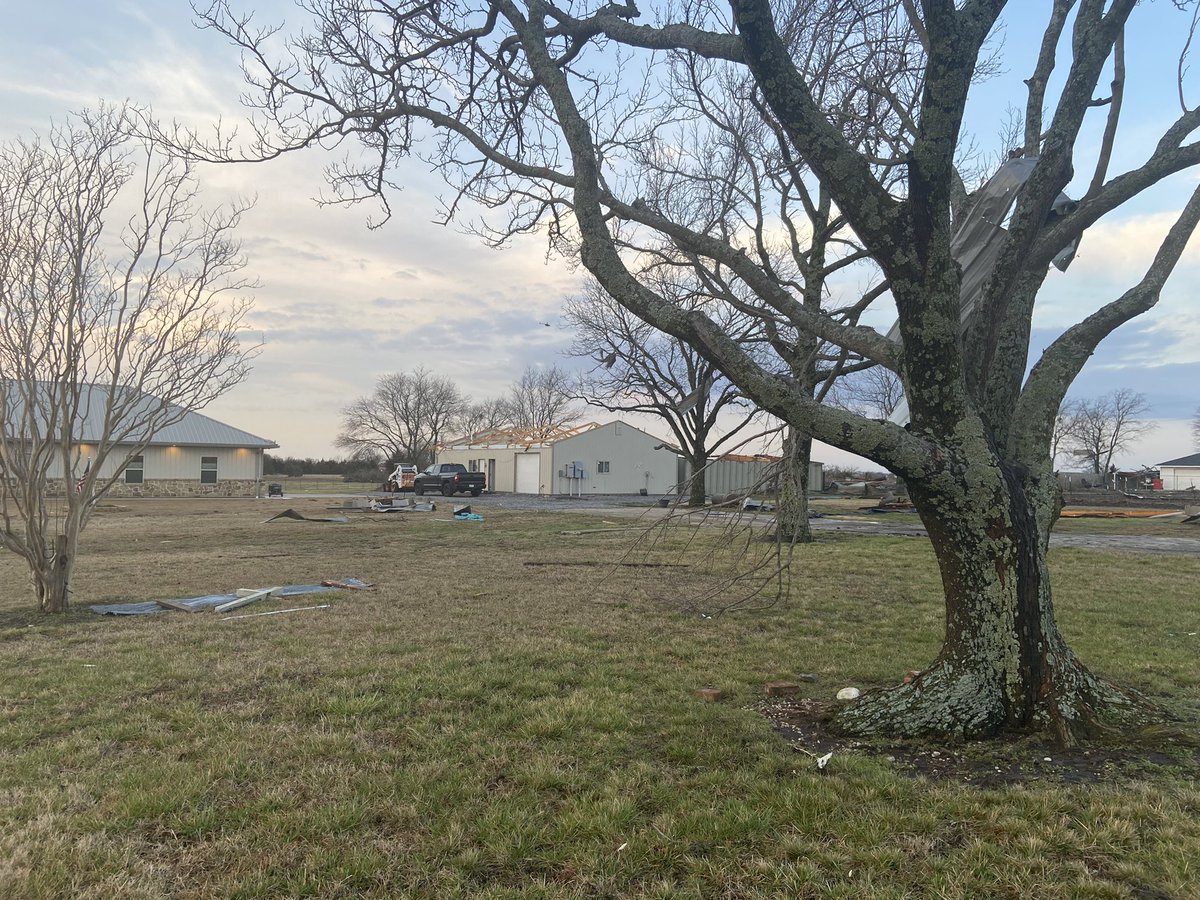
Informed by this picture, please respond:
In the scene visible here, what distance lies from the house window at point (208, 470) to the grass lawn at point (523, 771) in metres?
31.0

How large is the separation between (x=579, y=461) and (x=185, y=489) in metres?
19.5

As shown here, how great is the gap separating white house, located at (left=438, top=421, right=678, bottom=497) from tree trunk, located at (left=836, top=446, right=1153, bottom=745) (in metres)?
35.4

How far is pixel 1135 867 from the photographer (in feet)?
7.73

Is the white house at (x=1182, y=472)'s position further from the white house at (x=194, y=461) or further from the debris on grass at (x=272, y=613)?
the debris on grass at (x=272, y=613)

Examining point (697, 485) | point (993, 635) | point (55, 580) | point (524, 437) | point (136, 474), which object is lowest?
point (55, 580)

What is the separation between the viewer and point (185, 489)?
113 feet

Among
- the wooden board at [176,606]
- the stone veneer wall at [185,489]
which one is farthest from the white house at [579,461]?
the wooden board at [176,606]

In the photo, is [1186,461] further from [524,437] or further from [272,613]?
[272,613]

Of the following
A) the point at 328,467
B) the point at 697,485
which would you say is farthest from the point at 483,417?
the point at 697,485

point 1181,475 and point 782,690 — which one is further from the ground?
point 1181,475

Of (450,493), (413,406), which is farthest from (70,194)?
(413,406)

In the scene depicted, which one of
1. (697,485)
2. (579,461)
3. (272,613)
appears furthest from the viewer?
(579,461)

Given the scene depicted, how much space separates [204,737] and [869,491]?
41861 millimetres

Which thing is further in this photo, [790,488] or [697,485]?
[697,485]
